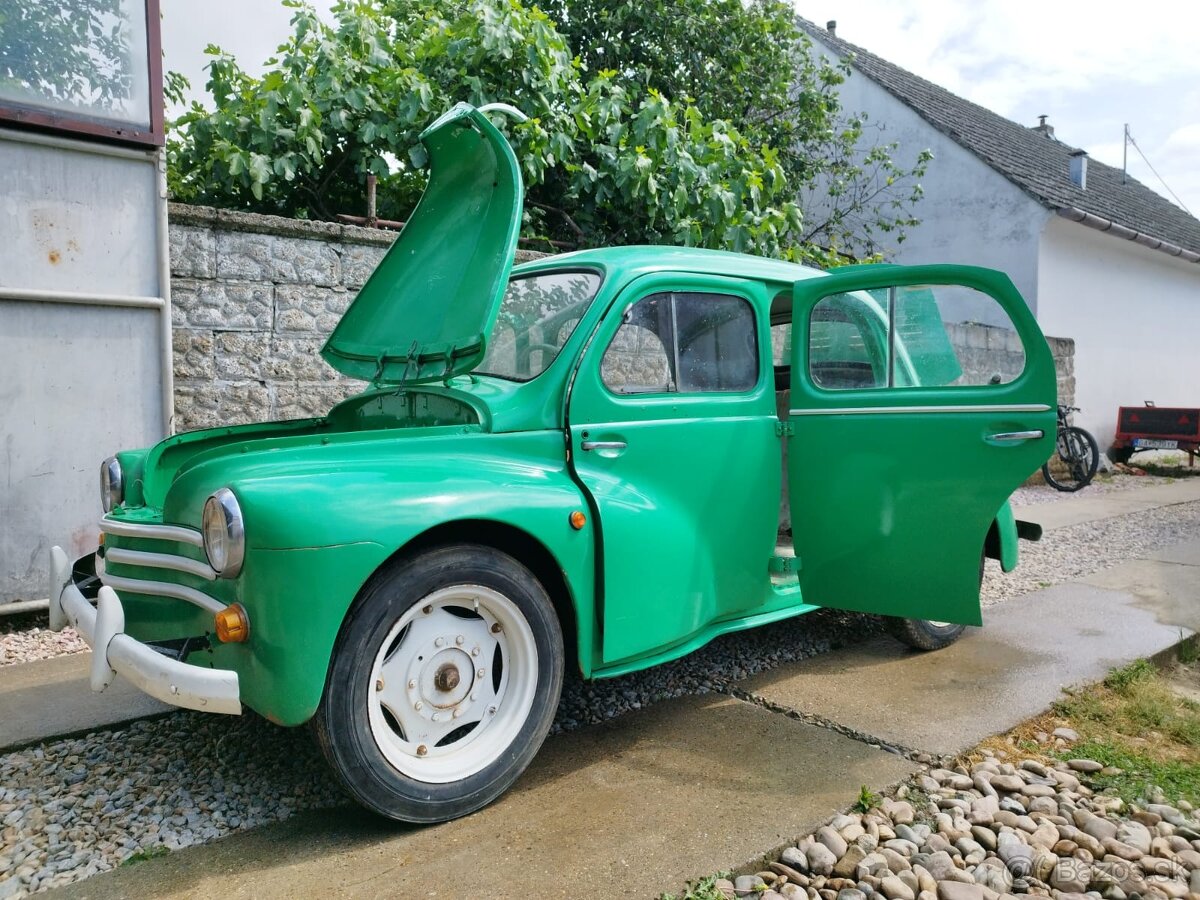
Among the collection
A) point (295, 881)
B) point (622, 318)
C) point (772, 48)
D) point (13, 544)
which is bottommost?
point (295, 881)

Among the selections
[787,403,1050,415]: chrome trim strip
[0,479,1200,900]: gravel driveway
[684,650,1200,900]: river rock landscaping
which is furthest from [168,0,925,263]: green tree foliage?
[684,650,1200,900]: river rock landscaping

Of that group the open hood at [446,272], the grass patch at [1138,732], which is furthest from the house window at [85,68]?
the grass patch at [1138,732]

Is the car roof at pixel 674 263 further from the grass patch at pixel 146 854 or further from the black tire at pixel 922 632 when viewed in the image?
the grass patch at pixel 146 854

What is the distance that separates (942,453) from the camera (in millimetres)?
3270

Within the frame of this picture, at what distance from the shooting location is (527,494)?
106 inches

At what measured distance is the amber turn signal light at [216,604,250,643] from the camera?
7.45 ft

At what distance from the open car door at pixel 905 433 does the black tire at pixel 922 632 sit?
0.74 meters

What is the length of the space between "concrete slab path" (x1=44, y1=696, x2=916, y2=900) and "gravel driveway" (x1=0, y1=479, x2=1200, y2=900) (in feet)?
0.43

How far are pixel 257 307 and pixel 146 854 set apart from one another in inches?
138

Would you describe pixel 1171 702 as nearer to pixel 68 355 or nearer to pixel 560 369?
pixel 560 369

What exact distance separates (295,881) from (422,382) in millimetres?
1697

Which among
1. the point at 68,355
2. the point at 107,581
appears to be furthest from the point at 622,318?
the point at 68,355

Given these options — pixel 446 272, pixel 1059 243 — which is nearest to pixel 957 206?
pixel 1059 243

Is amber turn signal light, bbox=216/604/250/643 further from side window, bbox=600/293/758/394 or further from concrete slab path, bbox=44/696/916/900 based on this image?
side window, bbox=600/293/758/394
